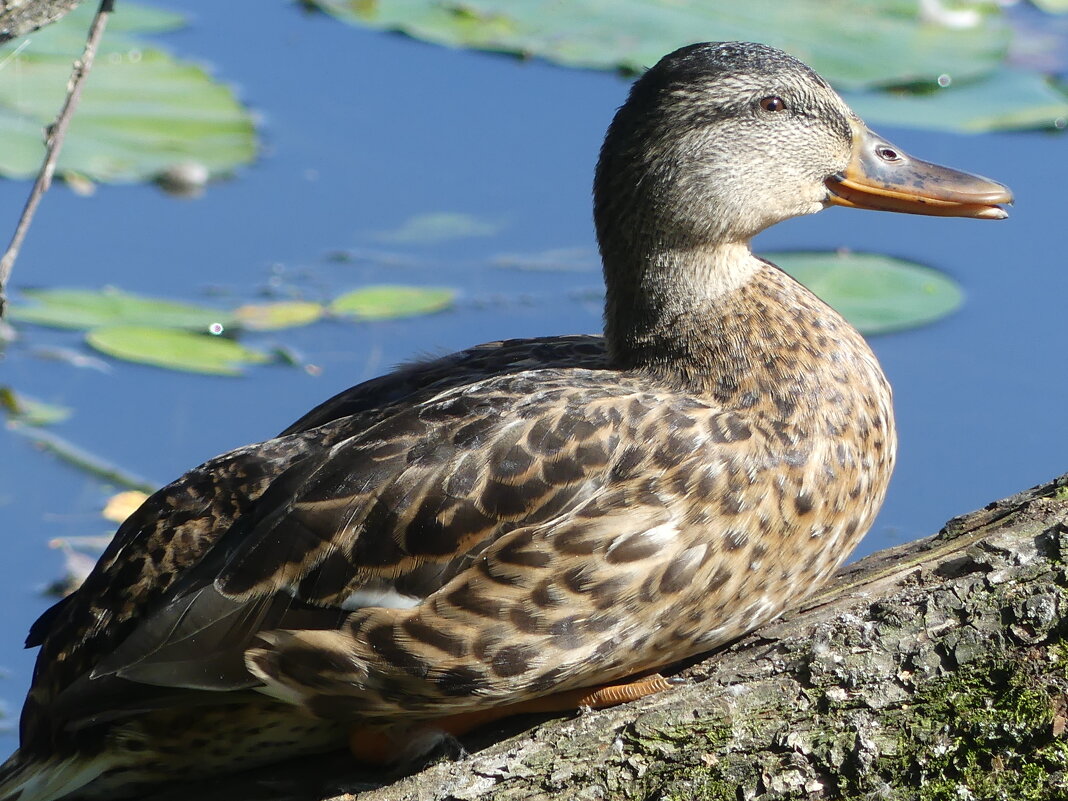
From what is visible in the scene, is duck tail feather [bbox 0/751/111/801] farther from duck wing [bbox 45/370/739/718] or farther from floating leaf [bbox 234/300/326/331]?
floating leaf [bbox 234/300/326/331]

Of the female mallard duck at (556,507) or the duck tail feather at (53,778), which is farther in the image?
the duck tail feather at (53,778)

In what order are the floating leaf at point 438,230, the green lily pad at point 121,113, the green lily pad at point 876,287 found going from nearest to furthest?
1. the green lily pad at point 876,287
2. the floating leaf at point 438,230
3. the green lily pad at point 121,113

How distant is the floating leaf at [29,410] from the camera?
5.66 meters

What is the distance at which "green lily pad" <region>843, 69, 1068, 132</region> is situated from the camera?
6.60 meters

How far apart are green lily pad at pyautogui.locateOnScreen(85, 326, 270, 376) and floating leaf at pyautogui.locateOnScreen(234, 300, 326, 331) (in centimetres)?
17

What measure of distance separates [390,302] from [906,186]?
118 inches

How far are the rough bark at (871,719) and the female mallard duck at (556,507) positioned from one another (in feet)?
0.67

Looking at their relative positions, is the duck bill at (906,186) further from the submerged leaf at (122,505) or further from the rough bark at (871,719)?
the submerged leaf at (122,505)

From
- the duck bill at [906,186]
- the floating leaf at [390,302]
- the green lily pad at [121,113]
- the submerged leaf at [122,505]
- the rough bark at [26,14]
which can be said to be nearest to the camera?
the rough bark at [26,14]

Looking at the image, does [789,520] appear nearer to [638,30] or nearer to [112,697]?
[112,697]

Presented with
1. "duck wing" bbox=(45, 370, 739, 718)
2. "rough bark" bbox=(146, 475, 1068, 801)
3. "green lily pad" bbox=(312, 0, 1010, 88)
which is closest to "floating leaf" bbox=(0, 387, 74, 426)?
"duck wing" bbox=(45, 370, 739, 718)

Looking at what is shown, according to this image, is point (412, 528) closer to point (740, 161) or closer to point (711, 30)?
point (740, 161)

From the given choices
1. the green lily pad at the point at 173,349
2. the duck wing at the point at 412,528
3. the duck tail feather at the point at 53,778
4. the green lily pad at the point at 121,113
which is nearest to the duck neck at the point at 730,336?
the duck wing at the point at 412,528

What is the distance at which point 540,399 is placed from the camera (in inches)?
121
